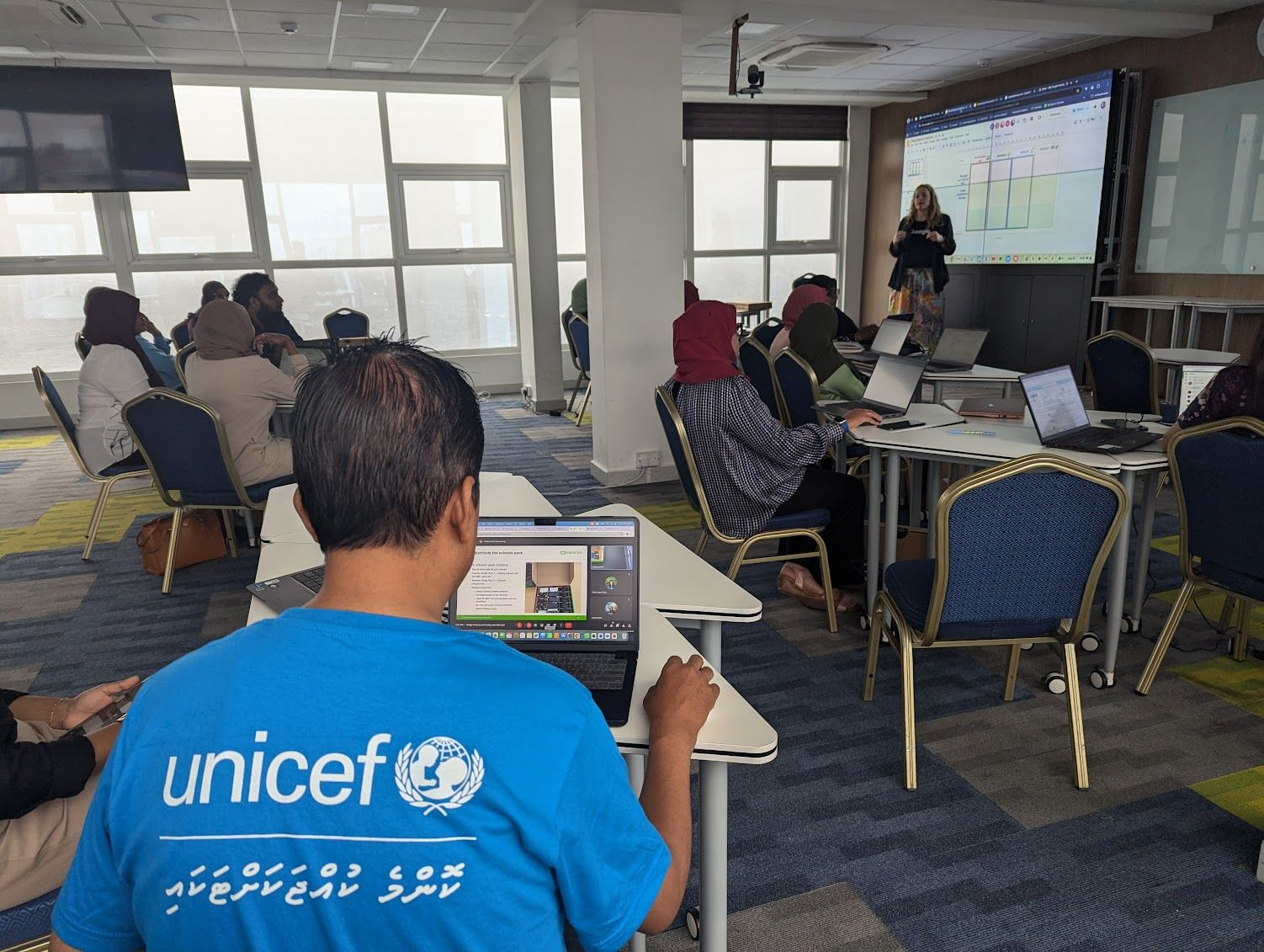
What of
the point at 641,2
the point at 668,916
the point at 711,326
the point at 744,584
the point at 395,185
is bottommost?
the point at 744,584

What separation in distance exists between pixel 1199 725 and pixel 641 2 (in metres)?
4.46

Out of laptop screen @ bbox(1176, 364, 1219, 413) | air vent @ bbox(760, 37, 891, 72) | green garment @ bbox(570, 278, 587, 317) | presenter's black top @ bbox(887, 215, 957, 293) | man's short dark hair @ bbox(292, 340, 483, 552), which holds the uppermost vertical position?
air vent @ bbox(760, 37, 891, 72)

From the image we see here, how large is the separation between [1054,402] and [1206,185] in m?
4.75

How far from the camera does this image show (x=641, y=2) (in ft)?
15.8

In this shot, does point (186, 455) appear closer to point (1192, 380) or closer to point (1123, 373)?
point (1192, 380)

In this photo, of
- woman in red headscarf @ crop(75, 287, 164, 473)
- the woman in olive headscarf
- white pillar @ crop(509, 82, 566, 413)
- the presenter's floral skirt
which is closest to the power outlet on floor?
the woman in olive headscarf

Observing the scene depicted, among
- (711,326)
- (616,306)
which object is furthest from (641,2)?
(711,326)

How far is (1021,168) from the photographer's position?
25.2 feet

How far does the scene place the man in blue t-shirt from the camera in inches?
27.2

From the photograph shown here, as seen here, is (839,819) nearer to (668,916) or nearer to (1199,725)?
(1199,725)

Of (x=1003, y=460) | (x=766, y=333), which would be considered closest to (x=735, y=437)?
(x=1003, y=460)

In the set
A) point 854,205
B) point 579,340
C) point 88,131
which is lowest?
point 579,340

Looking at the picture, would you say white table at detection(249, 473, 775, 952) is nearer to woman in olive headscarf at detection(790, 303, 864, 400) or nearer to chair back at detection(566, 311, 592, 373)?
woman in olive headscarf at detection(790, 303, 864, 400)

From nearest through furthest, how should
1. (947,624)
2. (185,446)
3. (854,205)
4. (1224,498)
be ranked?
(947,624), (1224,498), (185,446), (854,205)
